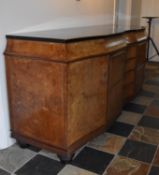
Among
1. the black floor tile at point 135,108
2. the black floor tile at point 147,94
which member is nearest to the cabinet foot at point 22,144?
the black floor tile at point 135,108

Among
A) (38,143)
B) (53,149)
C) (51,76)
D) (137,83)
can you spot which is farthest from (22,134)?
(137,83)

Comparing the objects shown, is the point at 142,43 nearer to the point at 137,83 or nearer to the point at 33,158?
the point at 137,83

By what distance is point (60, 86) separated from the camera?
60.9 inches

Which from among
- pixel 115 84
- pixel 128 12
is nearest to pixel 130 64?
pixel 115 84

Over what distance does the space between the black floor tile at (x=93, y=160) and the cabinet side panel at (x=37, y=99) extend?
0.21 meters

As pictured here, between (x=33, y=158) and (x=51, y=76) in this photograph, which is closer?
(x=51, y=76)

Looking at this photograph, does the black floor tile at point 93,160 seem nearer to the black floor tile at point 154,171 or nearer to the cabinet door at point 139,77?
the black floor tile at point 154,171

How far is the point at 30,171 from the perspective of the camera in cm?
165

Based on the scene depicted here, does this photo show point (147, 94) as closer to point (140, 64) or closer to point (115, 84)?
point (140, 64)

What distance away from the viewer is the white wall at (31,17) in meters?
1.74

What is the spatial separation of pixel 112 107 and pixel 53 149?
686 mm

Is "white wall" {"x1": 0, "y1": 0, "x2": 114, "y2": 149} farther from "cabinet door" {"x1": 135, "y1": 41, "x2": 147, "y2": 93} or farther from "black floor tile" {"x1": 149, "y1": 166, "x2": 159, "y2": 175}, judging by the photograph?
"black floor tile" {"x1": 149, "y1": 166, "x2": 159, "y2": 175}

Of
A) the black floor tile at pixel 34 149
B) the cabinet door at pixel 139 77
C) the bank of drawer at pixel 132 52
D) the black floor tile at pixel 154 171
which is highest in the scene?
the bank of drawer at pixel 132 52

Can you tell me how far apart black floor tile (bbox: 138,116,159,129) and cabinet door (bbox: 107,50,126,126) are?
277mm
